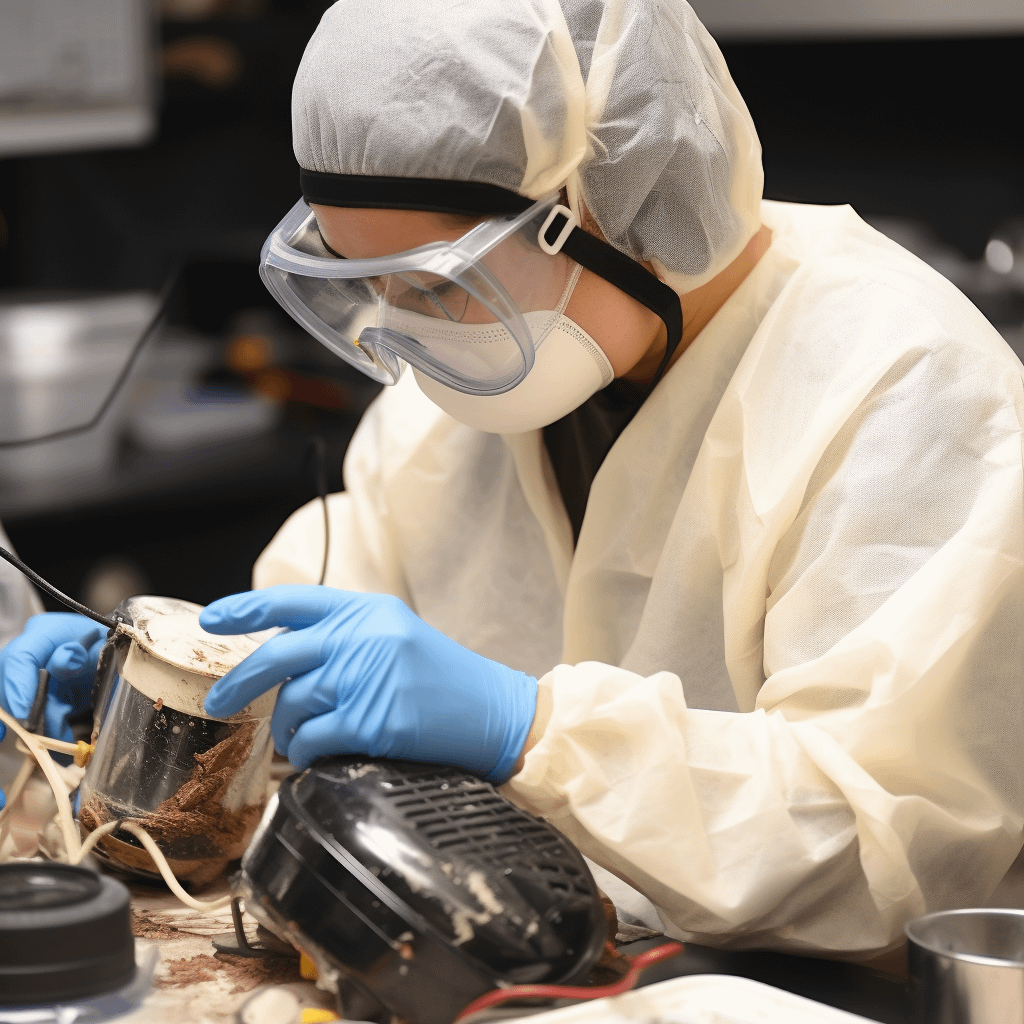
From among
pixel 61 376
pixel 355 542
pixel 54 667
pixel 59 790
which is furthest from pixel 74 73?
pixel 59 790

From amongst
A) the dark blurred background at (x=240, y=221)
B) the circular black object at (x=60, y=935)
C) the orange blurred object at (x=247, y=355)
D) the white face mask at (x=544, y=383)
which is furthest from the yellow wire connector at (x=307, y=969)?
the orange blurred object at (x=247, y=355)

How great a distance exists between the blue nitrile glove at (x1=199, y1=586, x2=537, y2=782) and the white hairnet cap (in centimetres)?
38

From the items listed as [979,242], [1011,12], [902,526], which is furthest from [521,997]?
[979,242]

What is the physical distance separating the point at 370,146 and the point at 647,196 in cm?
25

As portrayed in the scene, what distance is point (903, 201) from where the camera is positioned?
9.36 feet

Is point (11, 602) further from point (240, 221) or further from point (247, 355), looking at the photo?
point (240, 221)

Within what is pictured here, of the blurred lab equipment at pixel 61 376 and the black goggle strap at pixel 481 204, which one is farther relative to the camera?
the blurred lab equipment at pixel 61 376

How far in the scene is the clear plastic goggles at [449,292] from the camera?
108 cm

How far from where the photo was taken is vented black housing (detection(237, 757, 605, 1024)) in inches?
31.4

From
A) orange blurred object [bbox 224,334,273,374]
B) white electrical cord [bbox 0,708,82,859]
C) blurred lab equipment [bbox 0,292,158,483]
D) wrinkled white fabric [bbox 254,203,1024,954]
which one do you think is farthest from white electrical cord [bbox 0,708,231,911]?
orange blurred object [bbox 224,334,273,374]

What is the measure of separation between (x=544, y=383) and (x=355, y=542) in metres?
0.47

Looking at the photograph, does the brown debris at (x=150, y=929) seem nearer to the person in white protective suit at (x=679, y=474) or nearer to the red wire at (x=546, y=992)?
the person in white protective suit at (x=679, y=474)

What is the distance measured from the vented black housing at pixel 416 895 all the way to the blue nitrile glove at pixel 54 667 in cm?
44

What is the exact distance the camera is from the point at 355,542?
1.60 metres
